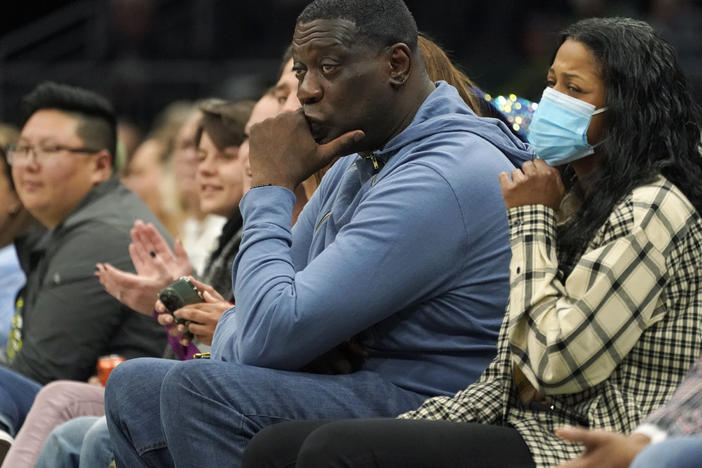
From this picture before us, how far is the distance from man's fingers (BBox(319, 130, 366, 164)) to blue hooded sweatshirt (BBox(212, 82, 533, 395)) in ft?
0.26

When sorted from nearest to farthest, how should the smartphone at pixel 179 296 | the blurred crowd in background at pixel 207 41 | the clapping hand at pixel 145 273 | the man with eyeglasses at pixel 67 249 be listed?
the smartphone at pixel 179 296 < the clapping hand at pixel 145 273 < the man with eyeglasses at pixel 67 249 < the blurred crowd in background at pixel 207 41

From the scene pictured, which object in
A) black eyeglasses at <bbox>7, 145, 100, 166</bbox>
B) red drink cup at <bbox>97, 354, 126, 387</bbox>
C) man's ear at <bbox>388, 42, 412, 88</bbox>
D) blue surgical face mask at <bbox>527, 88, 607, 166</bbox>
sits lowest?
red drink cup at <bbox>97, 354, 126, 387</bbox>

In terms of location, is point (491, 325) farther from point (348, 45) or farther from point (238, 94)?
point (238, 94)

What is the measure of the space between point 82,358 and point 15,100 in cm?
736

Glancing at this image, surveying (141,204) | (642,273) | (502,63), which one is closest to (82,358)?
(141,204)

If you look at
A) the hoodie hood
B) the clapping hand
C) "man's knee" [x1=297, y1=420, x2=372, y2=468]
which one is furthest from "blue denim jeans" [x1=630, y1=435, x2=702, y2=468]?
the clapping hand

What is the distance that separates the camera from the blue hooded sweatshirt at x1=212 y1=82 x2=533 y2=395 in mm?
2730

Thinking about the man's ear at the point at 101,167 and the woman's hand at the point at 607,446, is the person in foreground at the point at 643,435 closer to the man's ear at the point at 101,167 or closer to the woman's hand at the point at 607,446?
the woman's hand at the point at 607,446

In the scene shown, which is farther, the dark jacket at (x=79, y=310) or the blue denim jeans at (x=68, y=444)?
the dark jacket at (x=79, y=310)

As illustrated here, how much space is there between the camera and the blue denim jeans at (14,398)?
13.8ft

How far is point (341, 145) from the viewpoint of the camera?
2.98 m

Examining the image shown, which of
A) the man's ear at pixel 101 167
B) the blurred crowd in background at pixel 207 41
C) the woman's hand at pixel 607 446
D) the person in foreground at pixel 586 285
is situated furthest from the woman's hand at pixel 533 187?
the blurred crowd in background at pixel 207 41

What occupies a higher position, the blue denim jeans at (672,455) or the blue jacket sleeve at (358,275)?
the blue jacket sleeve at (358,275)

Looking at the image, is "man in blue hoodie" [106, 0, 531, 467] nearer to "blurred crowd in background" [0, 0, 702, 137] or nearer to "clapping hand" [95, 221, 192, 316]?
"clapping hand" [95, 221, 192, 316]
